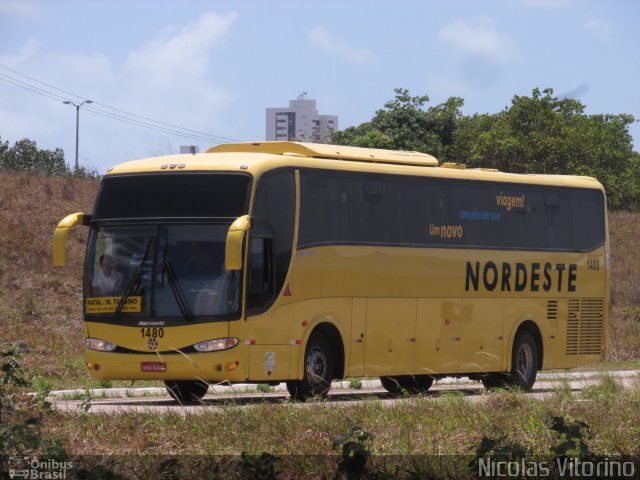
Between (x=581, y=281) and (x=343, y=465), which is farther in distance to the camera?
(x=581, y=281)

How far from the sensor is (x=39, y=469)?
980cm

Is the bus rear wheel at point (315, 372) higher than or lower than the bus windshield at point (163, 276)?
lower

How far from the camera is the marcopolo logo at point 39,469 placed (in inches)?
384

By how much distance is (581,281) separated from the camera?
24.2m

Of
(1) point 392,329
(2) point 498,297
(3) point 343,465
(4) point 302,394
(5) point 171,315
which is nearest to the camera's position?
(3) point 343,465

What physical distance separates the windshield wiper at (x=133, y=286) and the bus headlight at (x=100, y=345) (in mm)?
372

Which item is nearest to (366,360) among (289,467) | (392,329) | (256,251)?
(392,329)

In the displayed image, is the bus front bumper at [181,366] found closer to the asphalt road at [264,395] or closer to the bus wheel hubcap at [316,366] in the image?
the asphalt road at [264,395]

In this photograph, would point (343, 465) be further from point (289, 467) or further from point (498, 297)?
point (498, 297)

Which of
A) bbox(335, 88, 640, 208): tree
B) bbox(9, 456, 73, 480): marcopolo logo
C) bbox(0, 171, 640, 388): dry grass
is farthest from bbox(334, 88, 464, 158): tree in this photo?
bbox(9, 456, 73, 480): marcopolo logo

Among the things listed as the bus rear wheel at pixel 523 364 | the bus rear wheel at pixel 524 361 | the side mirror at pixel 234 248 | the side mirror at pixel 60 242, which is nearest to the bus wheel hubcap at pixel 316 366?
the side mirror at pixel 234 248

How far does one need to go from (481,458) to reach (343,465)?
47.2 inches

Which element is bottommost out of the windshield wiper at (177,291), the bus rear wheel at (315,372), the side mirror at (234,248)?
the bus rear wheel at (315,372)

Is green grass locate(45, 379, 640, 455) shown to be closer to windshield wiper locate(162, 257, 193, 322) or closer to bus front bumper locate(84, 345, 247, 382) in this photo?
bus front bumper locate(84, 345, 247, 382)
